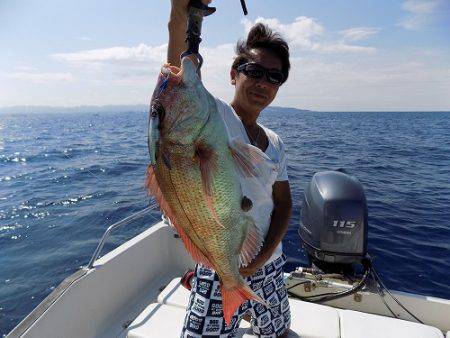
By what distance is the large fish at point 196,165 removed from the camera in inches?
58.4

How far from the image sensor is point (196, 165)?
1558 millimetres

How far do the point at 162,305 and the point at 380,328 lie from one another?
94.6 inches

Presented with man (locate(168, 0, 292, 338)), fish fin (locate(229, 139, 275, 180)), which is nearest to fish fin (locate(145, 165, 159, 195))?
fish fin (locate(229, 139, 275, 180))

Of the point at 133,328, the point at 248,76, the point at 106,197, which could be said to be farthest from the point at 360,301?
the point at 106,197

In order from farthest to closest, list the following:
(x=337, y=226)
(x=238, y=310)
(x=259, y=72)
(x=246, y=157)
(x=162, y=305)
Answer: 1. (x=337, y=226)
2. (x=162, y=305)
3. (x=238, y=310)
4. (x=259, y=72)
5. (x=246, y=157)

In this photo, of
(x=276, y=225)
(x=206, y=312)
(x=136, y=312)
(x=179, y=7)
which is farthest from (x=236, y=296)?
(x=136, y=312)

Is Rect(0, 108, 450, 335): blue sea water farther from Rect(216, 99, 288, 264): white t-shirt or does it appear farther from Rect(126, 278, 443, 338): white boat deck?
Rect(216, 99, 288, 264): white t-shirt

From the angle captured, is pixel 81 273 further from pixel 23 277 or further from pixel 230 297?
pixel 23 277

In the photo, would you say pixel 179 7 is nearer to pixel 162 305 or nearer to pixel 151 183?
pixel 151 183

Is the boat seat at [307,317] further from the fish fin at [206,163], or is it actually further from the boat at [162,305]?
the fish fin at [206,163]

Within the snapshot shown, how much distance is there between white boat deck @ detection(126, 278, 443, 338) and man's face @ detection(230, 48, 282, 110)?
2.26 metres

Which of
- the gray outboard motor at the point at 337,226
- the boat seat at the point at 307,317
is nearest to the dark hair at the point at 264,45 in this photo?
the boat seat at the point at 307,317

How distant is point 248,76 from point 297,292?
314 centimetres

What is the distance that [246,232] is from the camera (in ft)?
6.07
